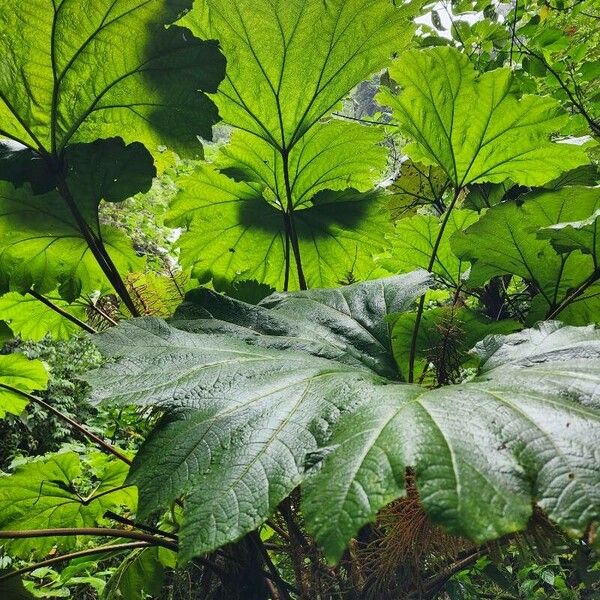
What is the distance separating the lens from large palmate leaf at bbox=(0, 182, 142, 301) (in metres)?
0.75

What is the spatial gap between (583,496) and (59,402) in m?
4.29

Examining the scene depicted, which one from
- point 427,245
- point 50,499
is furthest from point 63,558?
point 427,245

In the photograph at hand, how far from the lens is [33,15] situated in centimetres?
61

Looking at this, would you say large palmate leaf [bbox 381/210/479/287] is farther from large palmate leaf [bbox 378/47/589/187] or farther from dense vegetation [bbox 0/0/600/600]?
large palmate leaf [bbox 378/47/589/187]

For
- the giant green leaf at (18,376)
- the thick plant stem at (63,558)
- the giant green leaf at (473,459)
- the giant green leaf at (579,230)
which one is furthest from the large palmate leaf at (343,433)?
the giant green leaf at (18,376)

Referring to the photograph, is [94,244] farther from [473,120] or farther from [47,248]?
[473,120]

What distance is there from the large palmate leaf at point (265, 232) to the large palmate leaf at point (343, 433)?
0.44 m

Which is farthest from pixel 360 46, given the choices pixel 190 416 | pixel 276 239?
pixel 190 416

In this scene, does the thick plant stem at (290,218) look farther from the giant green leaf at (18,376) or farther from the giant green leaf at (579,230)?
the giant green leaf at (18,376)

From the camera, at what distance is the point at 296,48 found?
2.49 ft

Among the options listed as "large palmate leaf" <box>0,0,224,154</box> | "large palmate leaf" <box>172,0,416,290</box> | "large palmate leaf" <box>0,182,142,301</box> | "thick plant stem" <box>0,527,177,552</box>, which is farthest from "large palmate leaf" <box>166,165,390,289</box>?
"thick plant stem" <box>0,527,177,552</box>

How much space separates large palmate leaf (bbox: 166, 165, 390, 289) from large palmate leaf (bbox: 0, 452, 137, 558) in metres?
0.44

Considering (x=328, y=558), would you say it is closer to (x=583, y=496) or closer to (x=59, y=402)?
(x=583, y=496)

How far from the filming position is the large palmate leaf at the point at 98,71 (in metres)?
0.62
